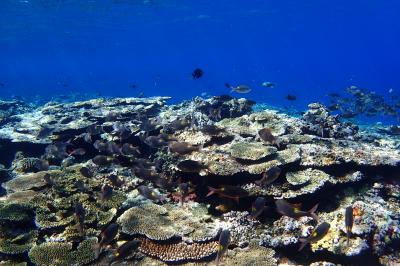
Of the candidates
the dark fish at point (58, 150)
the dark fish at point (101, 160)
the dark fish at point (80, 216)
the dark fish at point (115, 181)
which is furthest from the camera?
the dark fish at point (58, 150)

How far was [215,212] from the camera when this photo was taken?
718cm

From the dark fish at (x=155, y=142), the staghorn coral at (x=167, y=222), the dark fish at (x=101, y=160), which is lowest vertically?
the staghorn coral at (x=167, y=222)

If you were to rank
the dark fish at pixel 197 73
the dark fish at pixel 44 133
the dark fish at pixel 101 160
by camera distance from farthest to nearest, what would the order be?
1. the dark fish at pixel 197 73
2. the dark fish at pixel 44 133
3. the dark fish at pixel 101 160

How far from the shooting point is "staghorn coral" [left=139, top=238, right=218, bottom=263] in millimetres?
5828

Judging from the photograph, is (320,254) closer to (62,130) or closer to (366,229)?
(366,229)

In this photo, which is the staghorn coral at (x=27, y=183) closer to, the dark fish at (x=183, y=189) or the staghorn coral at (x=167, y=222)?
the staghorn coral at (x=167, y=222)

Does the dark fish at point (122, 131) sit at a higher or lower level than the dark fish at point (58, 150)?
higher

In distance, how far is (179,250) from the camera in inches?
234

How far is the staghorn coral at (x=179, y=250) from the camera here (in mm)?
→ 5828

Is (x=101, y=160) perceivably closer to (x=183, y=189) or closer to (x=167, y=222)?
(x=183, y=189)

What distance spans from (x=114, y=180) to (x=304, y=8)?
56059 mm

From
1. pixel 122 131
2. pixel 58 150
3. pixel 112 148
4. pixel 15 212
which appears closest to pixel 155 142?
pixel 112 148

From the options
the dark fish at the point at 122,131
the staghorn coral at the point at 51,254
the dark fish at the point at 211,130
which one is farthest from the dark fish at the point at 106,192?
the dark fish at the point at 122,131

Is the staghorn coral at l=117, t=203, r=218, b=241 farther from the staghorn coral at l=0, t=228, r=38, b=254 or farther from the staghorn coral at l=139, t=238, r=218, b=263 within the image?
the staghorn coral at l=0, t=228, r=38, b=254
